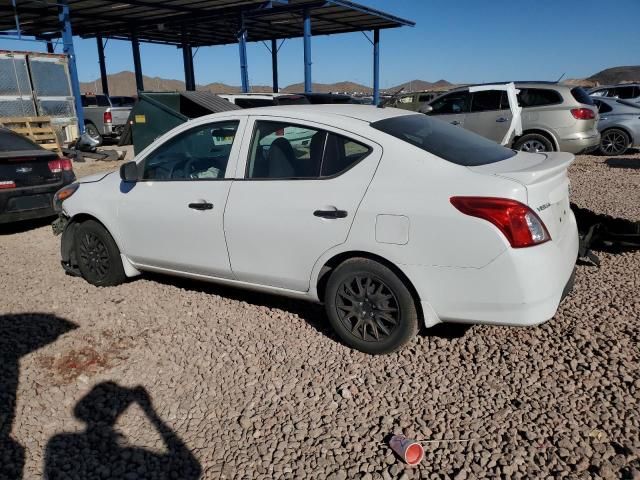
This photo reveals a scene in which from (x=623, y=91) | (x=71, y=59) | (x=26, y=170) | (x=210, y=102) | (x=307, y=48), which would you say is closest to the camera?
(x=26, y=170)

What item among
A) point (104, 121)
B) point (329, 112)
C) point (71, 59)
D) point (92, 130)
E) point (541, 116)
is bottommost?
point (92, 130)

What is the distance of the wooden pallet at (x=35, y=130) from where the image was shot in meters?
12.9

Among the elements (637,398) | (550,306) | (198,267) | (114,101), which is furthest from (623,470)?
(114,101)

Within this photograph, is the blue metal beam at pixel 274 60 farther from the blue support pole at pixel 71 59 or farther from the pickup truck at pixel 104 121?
the blue support pole at pixel 71 59

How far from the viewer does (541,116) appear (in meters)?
10.8

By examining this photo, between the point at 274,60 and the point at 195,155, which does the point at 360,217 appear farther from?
the point at 274,60

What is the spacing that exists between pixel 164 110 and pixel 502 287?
8315mm

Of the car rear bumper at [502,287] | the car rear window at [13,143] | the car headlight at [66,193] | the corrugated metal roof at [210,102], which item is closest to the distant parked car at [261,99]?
the corrugated metal roof at [210,102]

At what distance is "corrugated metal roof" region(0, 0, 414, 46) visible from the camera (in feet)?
59.5

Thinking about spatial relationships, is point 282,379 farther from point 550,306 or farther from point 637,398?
point 637,398

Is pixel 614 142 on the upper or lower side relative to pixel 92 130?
upper

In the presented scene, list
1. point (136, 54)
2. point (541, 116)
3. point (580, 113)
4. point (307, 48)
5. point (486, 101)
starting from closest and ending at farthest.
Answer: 1. point (580, 113)
2. point (541, 116)
3. point (486, 101)
4. point (307, 48)
5. point (136, 54)

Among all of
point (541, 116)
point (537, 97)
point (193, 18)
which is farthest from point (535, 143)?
point (193, 18)

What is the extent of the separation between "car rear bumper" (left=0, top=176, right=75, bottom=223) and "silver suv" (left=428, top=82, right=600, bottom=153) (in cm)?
816
